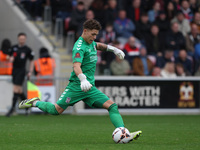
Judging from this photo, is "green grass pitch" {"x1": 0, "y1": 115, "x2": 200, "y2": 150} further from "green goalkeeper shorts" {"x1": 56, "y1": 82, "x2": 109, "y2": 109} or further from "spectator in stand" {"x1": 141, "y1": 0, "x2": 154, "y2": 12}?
"spectator in stand" {"x1": 141, "y1": 0, "x2": 154, "y2": 12}

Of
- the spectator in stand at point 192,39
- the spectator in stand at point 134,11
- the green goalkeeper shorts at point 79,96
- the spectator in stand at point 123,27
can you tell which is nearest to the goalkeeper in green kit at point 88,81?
the green goalkeeper shorts at point 79,96

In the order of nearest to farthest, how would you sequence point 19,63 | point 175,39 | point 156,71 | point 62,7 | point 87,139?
1. point 87,139
2. point 19,63
3. point 156,71
4. point 175,39
5. point 62,7

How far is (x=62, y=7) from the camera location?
19.6m

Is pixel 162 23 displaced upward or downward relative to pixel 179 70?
upward

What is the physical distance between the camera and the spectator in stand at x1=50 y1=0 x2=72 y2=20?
19.4 m

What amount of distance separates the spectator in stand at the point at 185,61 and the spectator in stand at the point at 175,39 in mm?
419

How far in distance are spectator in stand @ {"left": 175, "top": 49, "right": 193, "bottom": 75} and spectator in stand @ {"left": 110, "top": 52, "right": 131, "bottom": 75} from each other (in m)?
2.31

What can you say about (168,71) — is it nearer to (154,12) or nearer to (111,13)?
(111,13)

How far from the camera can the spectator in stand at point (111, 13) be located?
19.0 m

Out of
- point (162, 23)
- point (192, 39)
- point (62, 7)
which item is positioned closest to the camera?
point (62, 7)

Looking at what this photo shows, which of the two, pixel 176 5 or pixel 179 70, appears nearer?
pixel 179 70

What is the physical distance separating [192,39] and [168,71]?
111 inches

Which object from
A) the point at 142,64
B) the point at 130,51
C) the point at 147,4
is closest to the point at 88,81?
the point at 142,64

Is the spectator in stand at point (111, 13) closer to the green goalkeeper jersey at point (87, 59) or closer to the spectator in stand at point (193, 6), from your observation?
the spectator in stand at point (193, 6)
